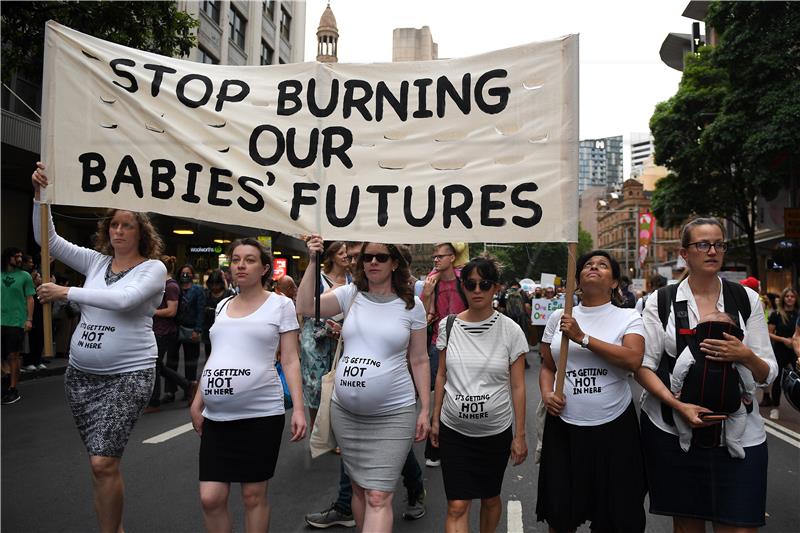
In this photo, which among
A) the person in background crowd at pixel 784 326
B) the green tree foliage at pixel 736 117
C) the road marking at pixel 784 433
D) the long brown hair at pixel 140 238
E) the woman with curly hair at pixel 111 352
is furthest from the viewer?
the green tree foliage at pixel 736 117

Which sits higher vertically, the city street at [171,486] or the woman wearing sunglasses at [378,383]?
the woman wearing sunglasses at [378,383]

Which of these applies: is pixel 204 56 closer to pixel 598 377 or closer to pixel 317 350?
pixel 317 350

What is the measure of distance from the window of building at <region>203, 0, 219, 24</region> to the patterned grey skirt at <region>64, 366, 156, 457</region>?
2553 centimetres

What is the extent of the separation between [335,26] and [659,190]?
52.7 meters

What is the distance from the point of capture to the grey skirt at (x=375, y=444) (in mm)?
3238

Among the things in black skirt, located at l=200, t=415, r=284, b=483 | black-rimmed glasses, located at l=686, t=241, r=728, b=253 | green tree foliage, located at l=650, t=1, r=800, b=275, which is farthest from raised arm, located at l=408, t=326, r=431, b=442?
green tree foliage, located at l=650, t=1, r=800, b=275

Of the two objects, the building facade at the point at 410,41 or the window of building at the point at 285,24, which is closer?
the window of building at the point at 285,24

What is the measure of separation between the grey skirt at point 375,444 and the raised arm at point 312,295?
0.61 meters

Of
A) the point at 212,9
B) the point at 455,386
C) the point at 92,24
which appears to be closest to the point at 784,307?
the point at 455,386

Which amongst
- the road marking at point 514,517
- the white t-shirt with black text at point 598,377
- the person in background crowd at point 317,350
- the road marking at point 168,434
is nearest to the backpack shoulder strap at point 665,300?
the white t-shirt with black text at point 598,377

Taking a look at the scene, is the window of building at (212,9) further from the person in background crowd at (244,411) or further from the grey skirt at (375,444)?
the grey skirt at (375,444)

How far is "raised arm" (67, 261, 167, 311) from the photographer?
324 centimetres

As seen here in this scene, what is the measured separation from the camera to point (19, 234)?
16.5 metres

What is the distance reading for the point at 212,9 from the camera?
26.8m
